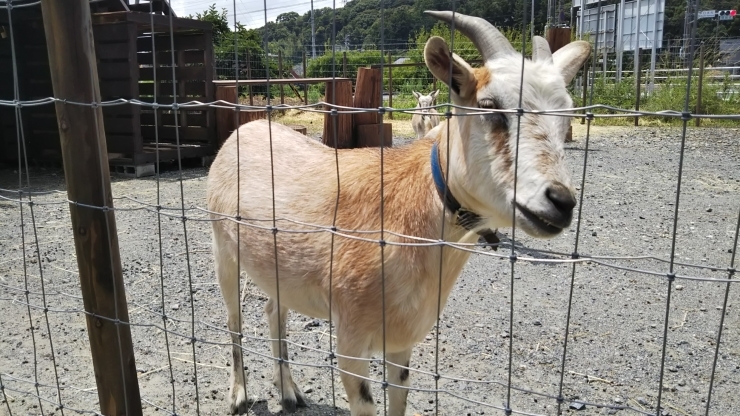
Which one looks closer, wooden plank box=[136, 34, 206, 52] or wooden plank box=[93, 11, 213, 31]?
wooden plank box=[93, 11, 213, 31]

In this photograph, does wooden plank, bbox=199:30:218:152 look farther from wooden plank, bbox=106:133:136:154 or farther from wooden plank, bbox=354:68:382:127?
wooden plank, bbox=354:68:382:127

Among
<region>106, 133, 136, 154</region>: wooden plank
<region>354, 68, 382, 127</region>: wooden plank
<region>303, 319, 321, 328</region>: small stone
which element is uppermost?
<region>354, 68, 382, 127</region>: wooden plank

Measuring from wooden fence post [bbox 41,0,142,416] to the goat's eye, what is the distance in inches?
62.5

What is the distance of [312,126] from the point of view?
15508 millimetres

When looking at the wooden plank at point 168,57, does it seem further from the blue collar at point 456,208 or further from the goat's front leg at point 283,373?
the blue collar at point 456,208

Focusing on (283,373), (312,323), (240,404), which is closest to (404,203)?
(283,373)

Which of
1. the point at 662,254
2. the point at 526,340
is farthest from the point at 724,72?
the point at 526,340

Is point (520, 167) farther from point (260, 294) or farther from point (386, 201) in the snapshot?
point (260, 294)

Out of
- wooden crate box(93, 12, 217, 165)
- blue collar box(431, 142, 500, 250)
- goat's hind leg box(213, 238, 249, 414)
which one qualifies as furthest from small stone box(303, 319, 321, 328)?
wooden crate box(93, 12, 217, 165)

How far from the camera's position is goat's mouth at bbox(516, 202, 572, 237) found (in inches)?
80.2

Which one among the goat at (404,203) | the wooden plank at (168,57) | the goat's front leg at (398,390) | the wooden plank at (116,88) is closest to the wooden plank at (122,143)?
the wooden plank at (116,88)

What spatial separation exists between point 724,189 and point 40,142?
11.4 metres

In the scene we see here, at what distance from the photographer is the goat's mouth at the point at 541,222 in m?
2.04

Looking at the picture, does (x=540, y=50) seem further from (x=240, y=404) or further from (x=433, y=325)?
(x=240, y=404)
